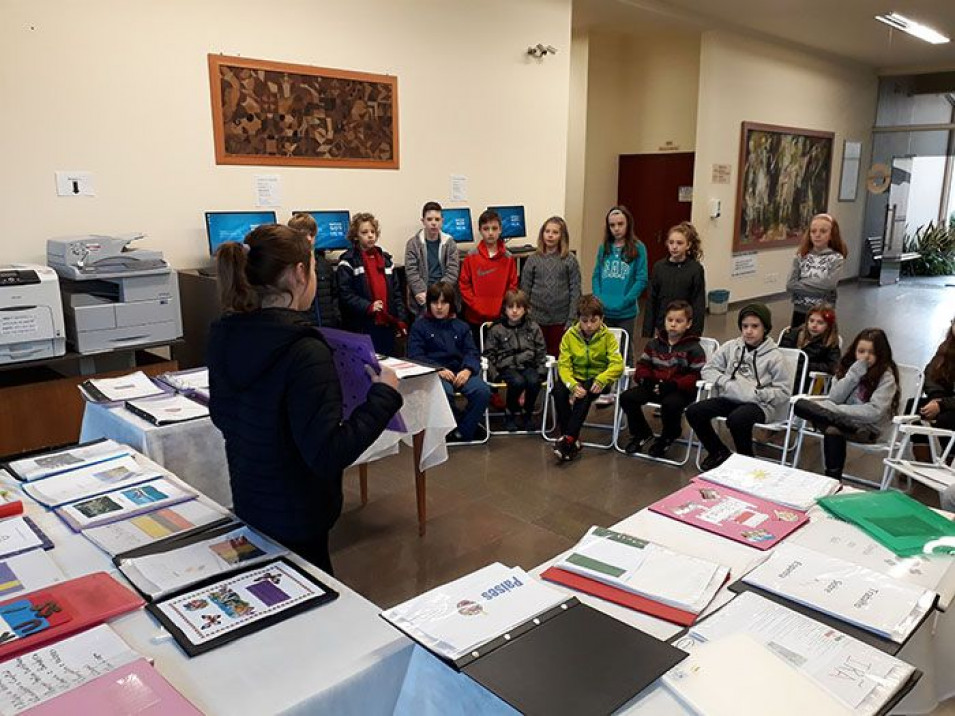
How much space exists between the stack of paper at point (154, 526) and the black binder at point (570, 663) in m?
0.83

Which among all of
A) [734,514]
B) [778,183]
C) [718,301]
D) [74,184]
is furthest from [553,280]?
[778,183]

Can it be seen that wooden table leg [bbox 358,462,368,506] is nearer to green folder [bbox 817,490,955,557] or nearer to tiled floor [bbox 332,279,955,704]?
tiled floor [bbox 332,279,955,704]

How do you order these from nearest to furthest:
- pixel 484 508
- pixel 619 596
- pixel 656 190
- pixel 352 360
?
pixel 619 596
pixel 352 360
pixel 484 508
pixel 656 190

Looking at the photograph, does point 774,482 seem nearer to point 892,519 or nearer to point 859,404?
point 892,519

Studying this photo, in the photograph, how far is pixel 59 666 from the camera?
120cm

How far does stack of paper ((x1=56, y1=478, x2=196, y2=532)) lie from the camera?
1.76m

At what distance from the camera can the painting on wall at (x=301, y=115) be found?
4656 mm

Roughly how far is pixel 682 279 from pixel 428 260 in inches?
73.7

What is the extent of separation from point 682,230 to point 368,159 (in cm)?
239

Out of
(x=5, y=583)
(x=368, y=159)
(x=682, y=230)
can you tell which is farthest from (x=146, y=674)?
(x=368, y=159)

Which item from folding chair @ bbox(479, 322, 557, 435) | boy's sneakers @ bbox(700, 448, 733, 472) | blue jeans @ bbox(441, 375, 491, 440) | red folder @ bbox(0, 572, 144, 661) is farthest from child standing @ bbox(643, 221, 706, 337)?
red folder @ bbox(0, 572, 144, 661)

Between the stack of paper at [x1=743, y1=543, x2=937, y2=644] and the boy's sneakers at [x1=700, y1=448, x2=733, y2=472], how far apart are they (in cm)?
246

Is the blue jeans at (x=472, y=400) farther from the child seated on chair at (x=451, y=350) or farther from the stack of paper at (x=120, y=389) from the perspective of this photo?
the stack of paper at (x=120, y=389)

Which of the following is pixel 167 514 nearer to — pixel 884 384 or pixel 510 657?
pixel 510 657
